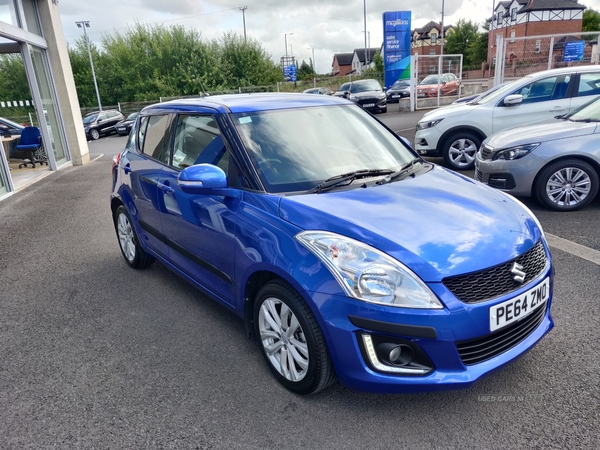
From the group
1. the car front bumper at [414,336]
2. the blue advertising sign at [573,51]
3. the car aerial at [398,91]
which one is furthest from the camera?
the car aerial at [398,91]

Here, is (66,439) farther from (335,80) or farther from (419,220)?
(335,80)

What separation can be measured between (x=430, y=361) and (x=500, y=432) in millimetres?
542

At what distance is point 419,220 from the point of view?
8.05ft

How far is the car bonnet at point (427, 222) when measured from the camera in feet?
7.34

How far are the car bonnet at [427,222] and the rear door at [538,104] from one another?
5.84m

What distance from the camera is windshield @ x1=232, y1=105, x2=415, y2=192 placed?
2932 millimetres

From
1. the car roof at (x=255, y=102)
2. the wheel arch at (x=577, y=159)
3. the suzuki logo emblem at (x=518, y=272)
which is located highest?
the car roof at (x=255, y=102)

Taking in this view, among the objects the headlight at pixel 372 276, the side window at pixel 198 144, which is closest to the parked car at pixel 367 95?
the side window at pixel 198 144

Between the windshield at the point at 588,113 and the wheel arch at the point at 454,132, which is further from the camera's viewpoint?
the wheel arch at the point at 454,132

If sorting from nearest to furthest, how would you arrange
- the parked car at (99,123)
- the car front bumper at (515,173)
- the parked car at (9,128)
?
the car front bumper at (515,173)
the parked car at (9,128)
the parked car at (99,123)

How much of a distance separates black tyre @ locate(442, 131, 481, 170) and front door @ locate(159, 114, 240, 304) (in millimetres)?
6168

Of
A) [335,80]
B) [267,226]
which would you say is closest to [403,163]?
[267,226]

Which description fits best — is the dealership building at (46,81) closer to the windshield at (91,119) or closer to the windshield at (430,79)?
the windshield at (91,119)

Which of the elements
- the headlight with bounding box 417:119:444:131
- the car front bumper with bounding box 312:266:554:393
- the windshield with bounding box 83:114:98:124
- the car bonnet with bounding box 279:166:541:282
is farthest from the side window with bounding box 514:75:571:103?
the windshield with bounding box 83:114:98:124
